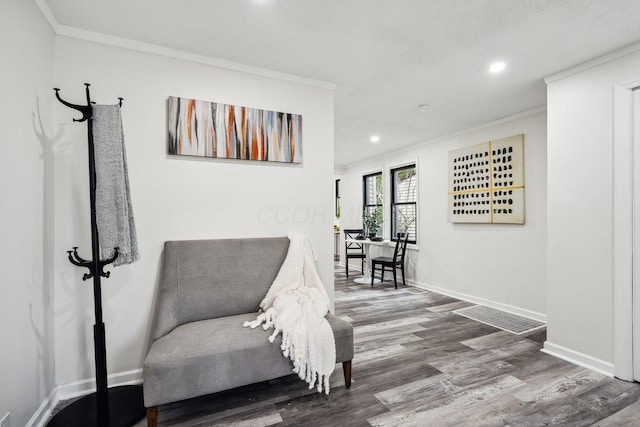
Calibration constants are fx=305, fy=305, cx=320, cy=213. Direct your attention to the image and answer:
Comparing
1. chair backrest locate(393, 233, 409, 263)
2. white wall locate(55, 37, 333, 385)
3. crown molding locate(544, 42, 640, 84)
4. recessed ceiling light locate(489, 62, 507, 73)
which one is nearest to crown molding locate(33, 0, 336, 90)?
white wall locate(55, 37, 333, 385)

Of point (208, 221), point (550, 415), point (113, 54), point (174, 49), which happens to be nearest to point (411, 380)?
point (550, 415)

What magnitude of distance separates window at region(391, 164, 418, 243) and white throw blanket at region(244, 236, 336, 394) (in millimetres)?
3399

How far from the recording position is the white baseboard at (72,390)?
68.4 inches

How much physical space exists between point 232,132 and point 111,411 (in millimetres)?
2043

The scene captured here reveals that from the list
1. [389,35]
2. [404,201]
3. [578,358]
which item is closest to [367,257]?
[404,201]

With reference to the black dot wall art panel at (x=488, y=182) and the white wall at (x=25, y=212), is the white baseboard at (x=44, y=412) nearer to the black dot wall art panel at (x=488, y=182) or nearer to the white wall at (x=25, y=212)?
the white wall at (x=25, y=212)

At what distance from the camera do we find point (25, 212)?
165 centimetres

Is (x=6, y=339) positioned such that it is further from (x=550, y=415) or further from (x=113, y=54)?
(x=550, y=415)

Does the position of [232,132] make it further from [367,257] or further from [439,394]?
[367,257]

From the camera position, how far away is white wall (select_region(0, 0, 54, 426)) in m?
1.46

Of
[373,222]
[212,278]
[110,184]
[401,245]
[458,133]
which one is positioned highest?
[458,133]

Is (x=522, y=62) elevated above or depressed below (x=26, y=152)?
above

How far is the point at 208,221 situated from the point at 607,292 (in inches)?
124

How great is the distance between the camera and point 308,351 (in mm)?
1925
